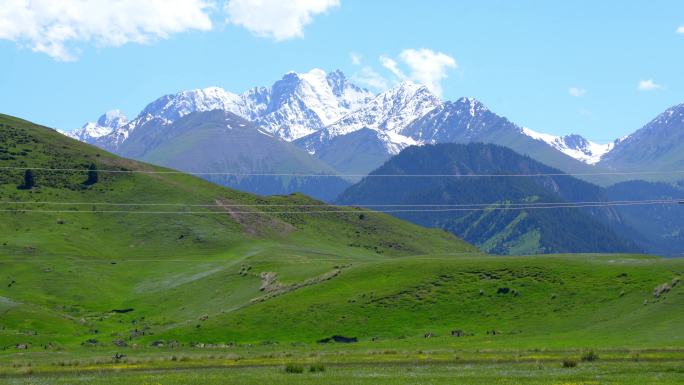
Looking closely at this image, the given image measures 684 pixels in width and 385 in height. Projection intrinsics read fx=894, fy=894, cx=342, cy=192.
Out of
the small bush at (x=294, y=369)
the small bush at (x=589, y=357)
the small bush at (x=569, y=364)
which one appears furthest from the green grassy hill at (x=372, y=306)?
the small bush at (x=294, y=369)

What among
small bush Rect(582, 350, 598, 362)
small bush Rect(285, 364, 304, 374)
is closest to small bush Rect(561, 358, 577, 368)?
small bush Rect(582, 350, 598, 362)

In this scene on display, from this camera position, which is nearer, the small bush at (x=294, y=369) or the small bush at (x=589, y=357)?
the small bush at (x=294, y=369)

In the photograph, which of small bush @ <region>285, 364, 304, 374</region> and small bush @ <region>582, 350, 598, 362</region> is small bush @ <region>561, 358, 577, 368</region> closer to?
small bush @ <region>582, 350, 598, 362</region>

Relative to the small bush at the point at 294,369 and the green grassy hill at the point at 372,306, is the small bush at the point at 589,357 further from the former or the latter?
the small bush at the point at 294,369

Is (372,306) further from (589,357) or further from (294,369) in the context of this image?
(294,369)

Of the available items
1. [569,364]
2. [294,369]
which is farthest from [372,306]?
[569,364]

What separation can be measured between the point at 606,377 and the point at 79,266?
13651 cm

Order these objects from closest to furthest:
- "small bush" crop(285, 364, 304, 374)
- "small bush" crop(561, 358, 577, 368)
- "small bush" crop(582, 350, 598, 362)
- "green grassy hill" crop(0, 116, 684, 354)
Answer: "small bush" crop(561, 358, 577, 368)
"small bush" crop(285, 364, 304, 374)
"small bush" crop(582, 350, 598, 362)
"green grassy hill" crop(0, 116, 684, 354)

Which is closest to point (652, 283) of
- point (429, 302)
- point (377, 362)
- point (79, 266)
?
point (429, 302)

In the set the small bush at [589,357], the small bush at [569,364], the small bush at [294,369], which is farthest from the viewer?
the small bush at [589,357]

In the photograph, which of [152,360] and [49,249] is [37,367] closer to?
[152,360]

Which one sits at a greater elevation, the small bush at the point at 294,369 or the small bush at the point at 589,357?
the small bush at the point at 589,357

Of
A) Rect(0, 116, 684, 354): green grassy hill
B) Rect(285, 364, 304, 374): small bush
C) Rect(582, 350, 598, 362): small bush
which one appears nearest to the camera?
Rect(285, 364, 304, 374): small bush

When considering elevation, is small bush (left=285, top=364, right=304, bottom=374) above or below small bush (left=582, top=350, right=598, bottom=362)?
below
